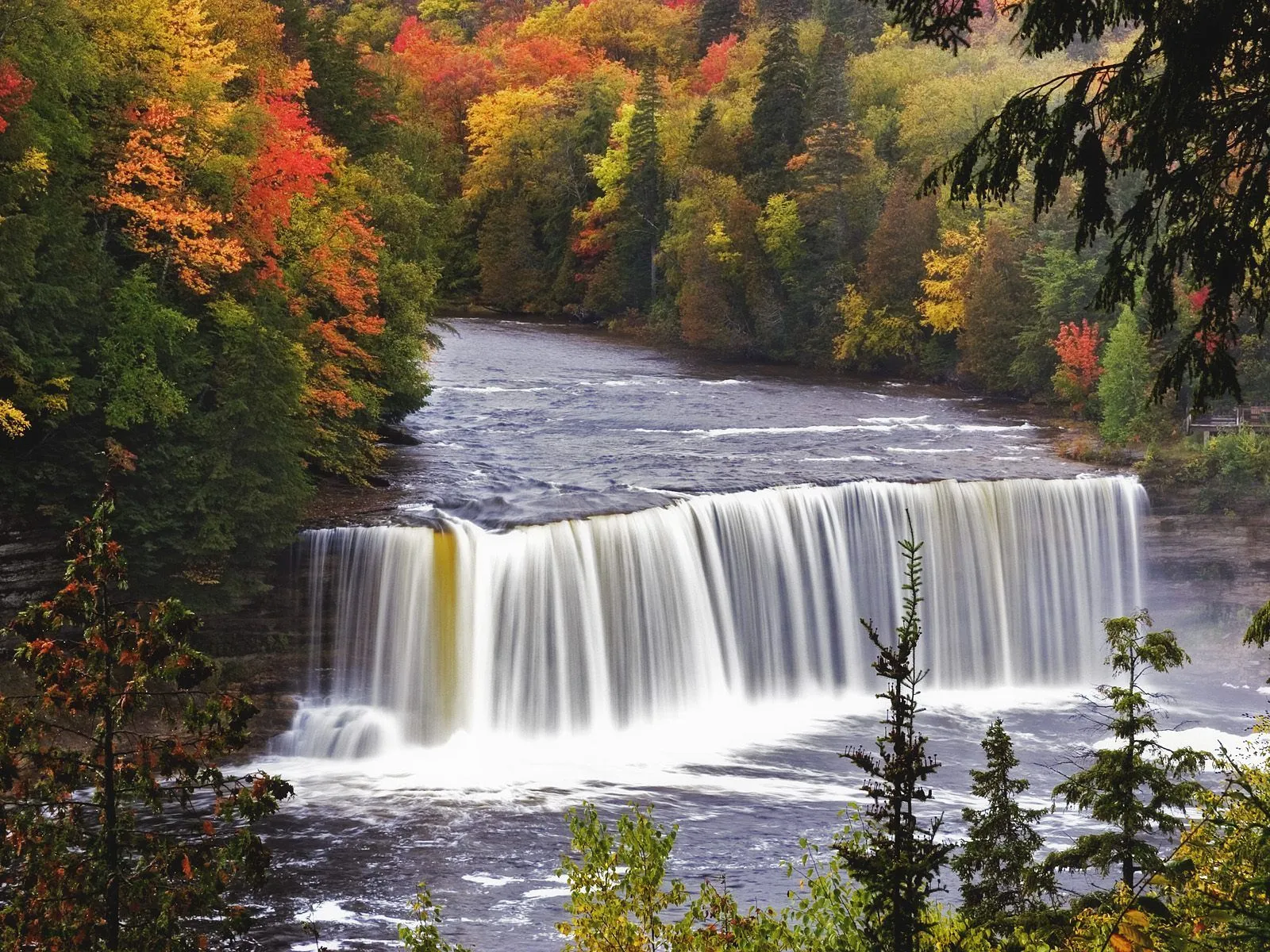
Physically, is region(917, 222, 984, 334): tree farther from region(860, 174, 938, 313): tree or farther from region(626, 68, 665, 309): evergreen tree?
region(626, 68, 665, 309): evergreen tree

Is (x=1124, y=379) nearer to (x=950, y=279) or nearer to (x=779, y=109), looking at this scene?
(x=950, y=279)

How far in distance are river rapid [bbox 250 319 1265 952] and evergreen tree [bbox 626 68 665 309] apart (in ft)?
108

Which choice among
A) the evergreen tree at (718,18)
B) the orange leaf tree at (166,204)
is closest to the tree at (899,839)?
the orange leaf tree at (166,204)

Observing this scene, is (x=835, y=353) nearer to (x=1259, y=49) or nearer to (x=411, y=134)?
(x=411, y=134)

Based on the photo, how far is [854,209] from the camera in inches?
2496

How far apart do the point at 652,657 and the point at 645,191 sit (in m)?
48.5

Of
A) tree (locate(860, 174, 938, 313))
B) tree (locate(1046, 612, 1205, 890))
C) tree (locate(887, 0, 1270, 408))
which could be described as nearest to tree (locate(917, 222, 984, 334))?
tree (locate(860, 174, 938, 313))

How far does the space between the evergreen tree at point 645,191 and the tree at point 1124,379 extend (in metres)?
33.7

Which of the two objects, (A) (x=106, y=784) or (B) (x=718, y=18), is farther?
(B) (x=718, y=18)

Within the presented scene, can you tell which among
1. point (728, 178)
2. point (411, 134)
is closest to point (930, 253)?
point (728, 178)

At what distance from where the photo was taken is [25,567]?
2777cm

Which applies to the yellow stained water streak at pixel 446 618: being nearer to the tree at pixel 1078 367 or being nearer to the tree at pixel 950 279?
the tree at pixel 1078 367

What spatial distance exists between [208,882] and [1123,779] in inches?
391

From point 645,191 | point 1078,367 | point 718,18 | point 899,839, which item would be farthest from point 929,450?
point 718,18
